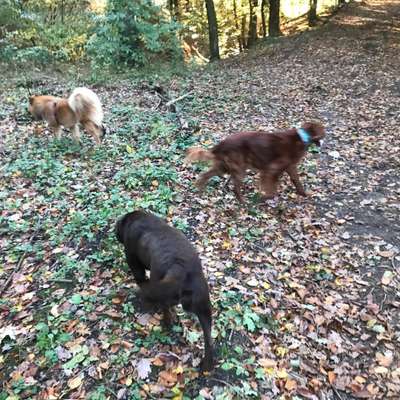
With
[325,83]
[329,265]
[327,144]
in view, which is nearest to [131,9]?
[325,83]

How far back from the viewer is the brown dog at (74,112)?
27.6 feet

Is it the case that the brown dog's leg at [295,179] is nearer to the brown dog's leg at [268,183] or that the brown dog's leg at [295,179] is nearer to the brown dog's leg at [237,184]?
the brown dog's leg at [268,183]

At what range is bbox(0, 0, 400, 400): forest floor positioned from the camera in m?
4.06

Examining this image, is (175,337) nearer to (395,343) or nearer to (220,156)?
(395,343)

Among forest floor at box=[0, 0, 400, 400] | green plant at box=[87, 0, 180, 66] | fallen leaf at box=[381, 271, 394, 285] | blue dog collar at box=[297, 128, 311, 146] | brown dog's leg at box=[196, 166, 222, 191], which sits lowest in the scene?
fallen leaf at box=[381, 271, 394, 285]

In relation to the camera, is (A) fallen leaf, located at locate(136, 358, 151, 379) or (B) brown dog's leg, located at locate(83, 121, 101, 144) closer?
(A) fallen leaf, located at locate(136, 358, 151, 379)

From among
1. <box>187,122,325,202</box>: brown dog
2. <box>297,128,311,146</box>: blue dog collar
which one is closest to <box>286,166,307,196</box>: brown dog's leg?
Answer: <box>187,122,325,202</box>: brown dog

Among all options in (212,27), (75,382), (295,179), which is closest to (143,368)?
(75,382)

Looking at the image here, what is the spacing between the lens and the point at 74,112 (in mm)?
8602

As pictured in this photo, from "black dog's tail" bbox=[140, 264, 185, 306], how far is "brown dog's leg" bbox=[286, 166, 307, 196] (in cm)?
384

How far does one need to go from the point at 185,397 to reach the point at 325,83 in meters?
12.9

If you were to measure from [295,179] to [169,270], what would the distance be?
4.04 m

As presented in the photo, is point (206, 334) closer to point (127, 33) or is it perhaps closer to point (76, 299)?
point (76, 299)

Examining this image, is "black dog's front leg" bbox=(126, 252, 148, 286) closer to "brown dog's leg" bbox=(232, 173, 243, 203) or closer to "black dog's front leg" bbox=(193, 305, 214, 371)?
"black dog's front leg" bbox=(193, 305, 214, 371)
